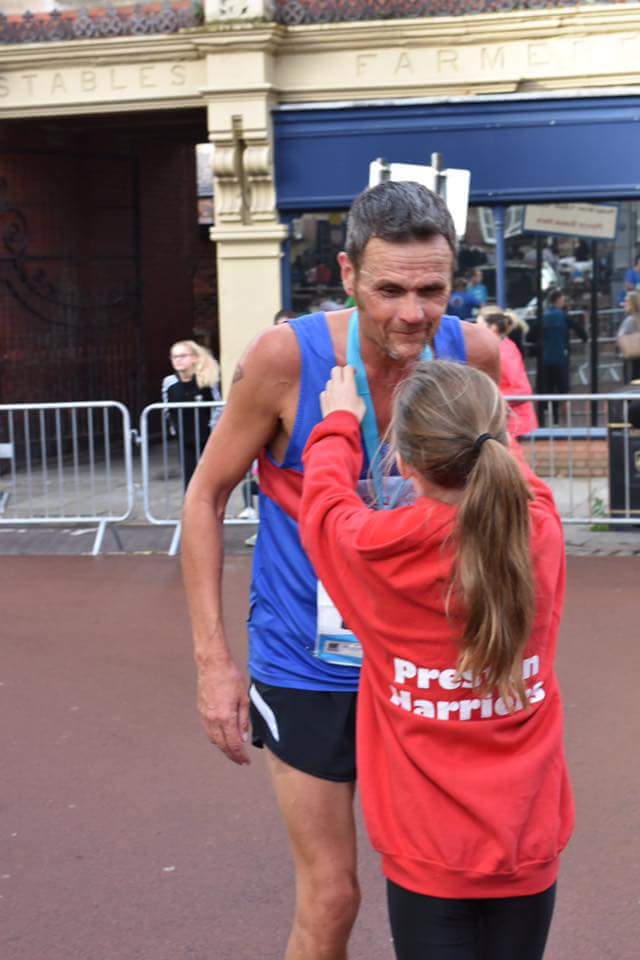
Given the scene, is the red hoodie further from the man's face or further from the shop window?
the shop window

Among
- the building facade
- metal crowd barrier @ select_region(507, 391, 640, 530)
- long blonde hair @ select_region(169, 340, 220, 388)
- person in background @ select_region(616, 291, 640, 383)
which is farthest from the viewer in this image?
person in background @ select_region(616, 291, 640, 383)

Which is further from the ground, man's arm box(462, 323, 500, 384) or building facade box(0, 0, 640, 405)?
building facade box(0, 0, 640, 405)

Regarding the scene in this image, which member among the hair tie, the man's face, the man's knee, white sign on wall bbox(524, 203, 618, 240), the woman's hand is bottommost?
the man's knee

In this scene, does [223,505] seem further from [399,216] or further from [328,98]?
[328,98]

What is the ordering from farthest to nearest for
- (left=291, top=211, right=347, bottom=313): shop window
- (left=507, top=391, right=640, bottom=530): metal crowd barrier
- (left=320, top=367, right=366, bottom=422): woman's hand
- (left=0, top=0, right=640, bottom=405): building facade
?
(left=291, top=211, right=347, bottom=313): shop window < (left=0, top=0, right=640, bottom=405): building facade < (left=507, top=391, right=640, bottom=530): metal crowd barrier < (left=320, top=367, right=366, bottom=422): woman's hand

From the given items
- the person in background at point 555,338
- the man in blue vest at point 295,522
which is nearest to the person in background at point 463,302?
the person in background at point 555,338

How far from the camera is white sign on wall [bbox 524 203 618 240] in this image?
14055 mm

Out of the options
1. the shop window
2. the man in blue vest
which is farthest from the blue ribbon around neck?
the shop window

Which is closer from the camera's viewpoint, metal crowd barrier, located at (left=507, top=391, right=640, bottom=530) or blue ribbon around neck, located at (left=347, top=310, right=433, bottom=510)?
blue ribbon around neck, located at (left=347, top=310, right=433, bottom=510)

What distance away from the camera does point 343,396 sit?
9.97ft

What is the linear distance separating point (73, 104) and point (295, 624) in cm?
1189

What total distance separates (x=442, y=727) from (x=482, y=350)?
40.6 inches

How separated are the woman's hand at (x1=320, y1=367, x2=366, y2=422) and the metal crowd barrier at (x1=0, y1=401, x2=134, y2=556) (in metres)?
7.89

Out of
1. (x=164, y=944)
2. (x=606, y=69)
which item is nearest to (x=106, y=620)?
(x=164, y=944)
